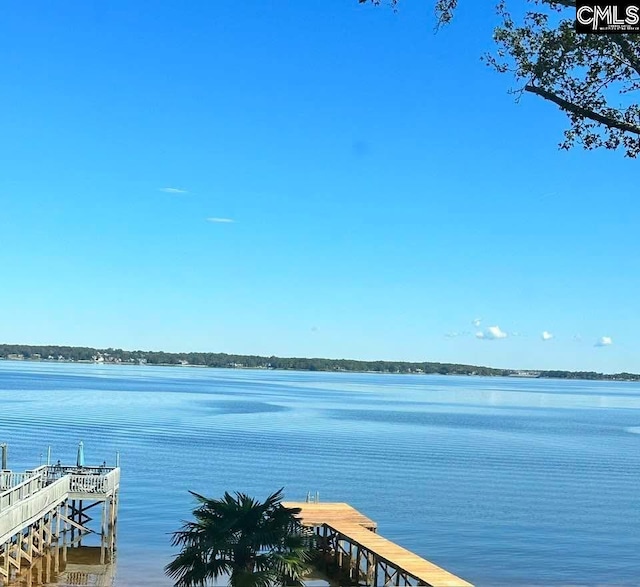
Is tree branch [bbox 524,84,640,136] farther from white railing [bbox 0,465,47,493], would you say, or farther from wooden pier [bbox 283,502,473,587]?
white railing [bbox 0,465,47,493]

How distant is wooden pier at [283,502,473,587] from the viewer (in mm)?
23562

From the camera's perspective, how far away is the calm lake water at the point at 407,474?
35.2 meters

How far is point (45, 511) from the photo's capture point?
29.5 meters

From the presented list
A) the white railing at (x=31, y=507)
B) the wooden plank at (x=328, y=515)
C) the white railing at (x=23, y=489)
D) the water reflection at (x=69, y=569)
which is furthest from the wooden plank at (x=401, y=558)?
the white railing at (x=23, y=489)

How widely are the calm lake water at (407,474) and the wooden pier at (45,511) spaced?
1690 millimetres

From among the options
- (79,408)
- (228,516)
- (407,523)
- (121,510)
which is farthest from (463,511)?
(79,408)

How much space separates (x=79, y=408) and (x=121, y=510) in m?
67.5

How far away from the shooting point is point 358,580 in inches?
1118

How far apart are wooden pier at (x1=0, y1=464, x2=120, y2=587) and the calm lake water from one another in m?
1.69

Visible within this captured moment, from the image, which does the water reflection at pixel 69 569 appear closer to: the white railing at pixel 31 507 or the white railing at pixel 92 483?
the white railing at pixel 31 507

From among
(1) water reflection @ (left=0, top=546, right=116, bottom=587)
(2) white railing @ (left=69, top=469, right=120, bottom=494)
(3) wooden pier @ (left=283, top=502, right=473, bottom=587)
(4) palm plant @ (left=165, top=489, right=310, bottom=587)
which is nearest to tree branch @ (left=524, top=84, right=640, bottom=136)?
(4) palm plant @ (left=165, top=489, right=310, bottom=587)

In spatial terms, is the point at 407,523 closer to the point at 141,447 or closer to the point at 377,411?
the point at 141,447

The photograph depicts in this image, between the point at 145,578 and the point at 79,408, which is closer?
the point at 145,578

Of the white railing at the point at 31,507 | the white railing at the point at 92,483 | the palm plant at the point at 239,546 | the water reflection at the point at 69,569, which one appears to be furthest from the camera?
the white railing at the point at 92,483
